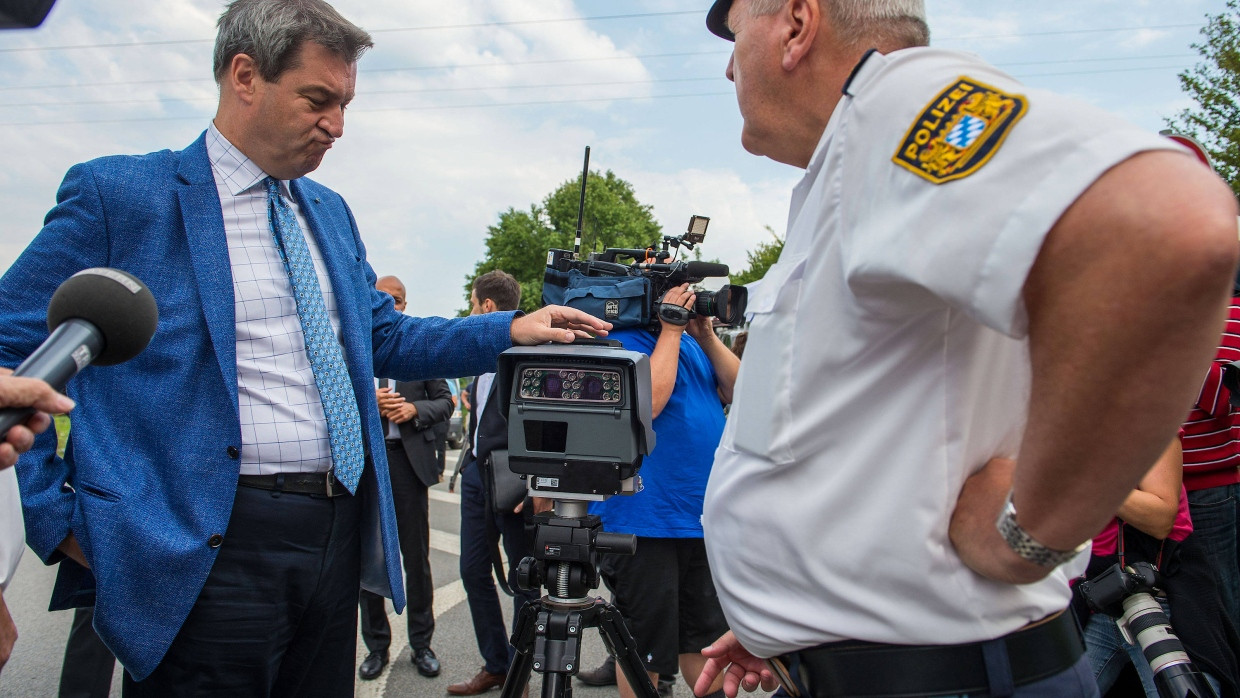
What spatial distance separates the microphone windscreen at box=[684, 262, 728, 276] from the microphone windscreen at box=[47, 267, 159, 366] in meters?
2.28

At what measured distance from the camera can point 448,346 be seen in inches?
97.8

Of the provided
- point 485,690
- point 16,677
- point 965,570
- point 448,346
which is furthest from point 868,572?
point 16,677

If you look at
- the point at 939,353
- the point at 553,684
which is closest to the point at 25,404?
the point at 939,353

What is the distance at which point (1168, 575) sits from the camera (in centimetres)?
266

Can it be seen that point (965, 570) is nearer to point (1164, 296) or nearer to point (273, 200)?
point (1164, 296)

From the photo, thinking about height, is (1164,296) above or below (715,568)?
above

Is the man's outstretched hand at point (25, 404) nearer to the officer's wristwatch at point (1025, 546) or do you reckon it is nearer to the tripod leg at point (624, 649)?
the officer's wristwatch at point (1025, 546)

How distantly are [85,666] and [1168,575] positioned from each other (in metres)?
4.25

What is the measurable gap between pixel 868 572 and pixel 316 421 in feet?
4.94

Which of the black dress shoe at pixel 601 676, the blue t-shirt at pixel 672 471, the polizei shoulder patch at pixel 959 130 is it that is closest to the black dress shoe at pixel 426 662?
the black dress shoe at pixel 601 676

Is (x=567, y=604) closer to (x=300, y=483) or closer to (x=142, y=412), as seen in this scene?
(x=300, y=483)

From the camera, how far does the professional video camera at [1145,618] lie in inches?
93.7

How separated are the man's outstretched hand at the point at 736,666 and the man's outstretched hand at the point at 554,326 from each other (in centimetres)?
99

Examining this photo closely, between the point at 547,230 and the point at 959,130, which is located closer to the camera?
the point at 959,130
